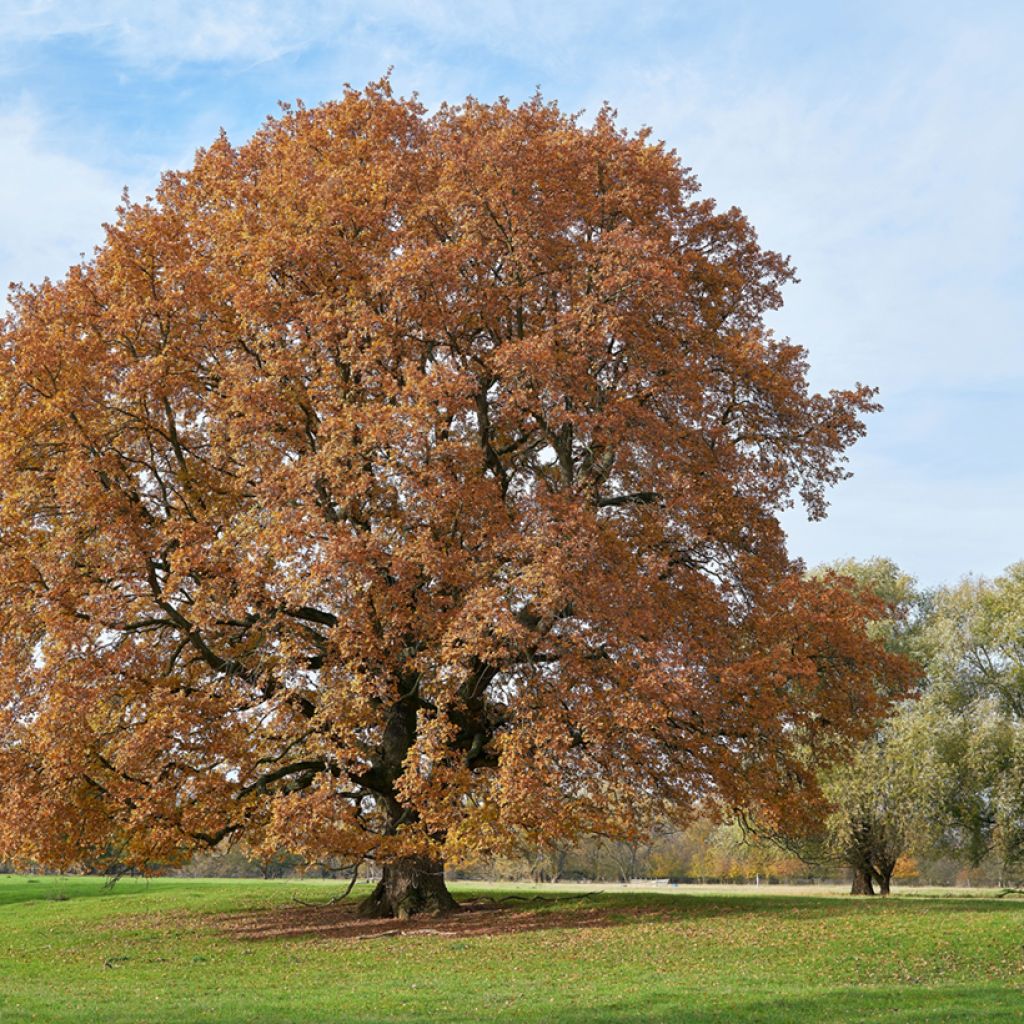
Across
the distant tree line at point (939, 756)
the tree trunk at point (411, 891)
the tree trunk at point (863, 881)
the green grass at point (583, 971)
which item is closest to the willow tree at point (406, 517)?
the tree trunk at point (411, 891)

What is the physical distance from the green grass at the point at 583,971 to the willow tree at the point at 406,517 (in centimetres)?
217

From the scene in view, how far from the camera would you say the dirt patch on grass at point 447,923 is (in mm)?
22750

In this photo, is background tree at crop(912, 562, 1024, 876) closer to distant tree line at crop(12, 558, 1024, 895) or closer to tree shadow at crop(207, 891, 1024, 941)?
distant tree line at crop(12, 558, 1024, 895)

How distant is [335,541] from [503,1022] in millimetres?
10071

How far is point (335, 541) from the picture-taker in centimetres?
2072

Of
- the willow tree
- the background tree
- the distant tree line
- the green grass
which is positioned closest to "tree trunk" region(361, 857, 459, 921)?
the willow tree

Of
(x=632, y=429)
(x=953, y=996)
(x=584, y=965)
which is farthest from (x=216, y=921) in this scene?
(x=953, y=996)

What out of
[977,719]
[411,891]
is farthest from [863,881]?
[411,891]

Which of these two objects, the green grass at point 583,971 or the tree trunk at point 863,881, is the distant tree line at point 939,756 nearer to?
the tree trunk at point 863,881

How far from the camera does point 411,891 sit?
996 inches

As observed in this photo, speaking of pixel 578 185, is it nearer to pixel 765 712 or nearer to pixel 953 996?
pixel 765 712

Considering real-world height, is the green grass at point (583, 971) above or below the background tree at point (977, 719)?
below

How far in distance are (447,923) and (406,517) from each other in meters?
9.08

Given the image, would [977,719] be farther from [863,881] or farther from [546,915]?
[546,915]
